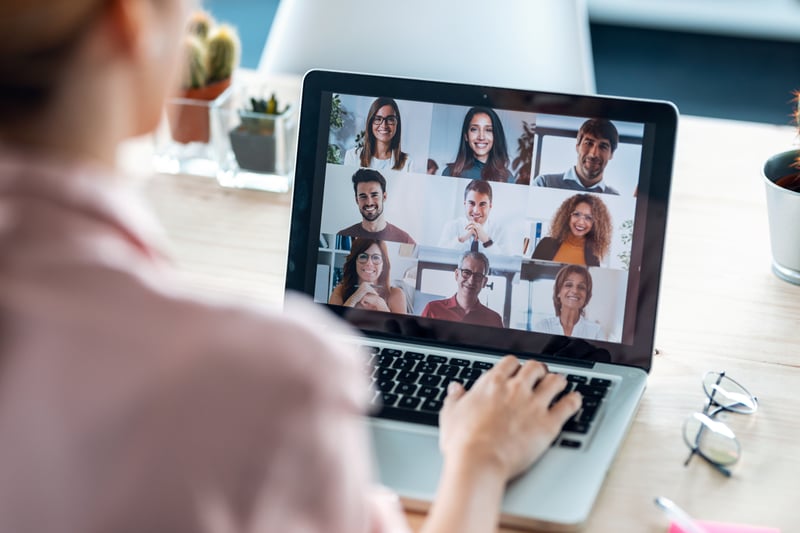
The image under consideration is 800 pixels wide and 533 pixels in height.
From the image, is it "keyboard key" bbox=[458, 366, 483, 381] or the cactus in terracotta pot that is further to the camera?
the cactus in terracotta pot

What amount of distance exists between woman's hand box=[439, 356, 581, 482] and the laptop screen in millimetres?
115

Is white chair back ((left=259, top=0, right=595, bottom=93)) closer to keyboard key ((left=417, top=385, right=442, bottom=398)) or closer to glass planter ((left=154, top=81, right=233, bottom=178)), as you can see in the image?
glass planter ((left=154, top=81, right=233, bottom=178))

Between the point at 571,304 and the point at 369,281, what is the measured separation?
0.23 meters

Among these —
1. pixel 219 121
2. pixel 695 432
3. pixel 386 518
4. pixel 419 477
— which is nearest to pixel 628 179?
pixel 695 432

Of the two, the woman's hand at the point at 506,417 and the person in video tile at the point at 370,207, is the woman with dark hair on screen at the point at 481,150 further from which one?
the woman's hand at the point at 506,417

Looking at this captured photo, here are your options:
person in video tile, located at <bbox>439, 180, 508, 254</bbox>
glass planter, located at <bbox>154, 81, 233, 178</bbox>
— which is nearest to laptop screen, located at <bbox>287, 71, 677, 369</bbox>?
person in video tile, located at <bbox>439, 180, 508, 254</bbox>

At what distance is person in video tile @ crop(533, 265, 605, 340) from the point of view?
3.31ft

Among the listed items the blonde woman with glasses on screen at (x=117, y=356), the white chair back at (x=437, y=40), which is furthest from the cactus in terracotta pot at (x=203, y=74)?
the blonde woman with glasses on screen at (x=117, y=356)

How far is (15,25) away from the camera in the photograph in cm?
38

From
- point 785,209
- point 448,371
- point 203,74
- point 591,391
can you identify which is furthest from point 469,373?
point 203,74

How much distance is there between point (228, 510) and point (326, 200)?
69 centimetres

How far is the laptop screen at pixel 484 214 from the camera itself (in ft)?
3.29

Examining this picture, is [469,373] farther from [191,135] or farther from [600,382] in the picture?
[191,135]

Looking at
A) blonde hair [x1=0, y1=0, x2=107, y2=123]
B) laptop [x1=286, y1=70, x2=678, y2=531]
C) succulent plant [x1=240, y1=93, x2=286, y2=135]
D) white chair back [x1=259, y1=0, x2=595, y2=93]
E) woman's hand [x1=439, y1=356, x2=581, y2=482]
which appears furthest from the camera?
white chair back [x1=259, y1=0, x2=595, y2=93]
